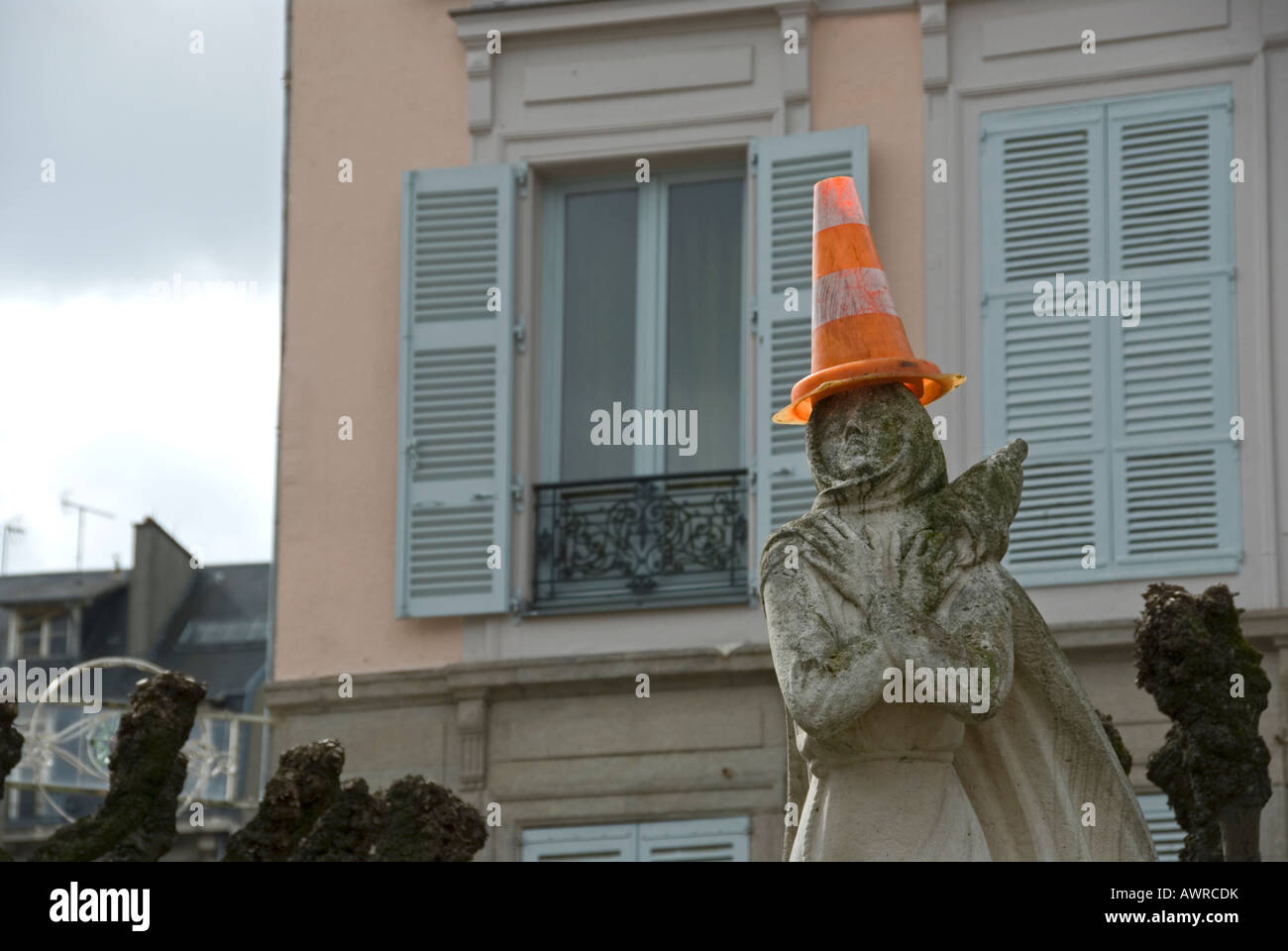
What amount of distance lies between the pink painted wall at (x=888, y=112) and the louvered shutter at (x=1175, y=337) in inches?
37.8

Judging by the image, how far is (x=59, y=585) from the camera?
1666 inches

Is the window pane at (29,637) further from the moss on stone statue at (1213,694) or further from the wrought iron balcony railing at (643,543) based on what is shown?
the moss on stone statue at (1213,694)

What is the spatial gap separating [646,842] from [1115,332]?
326 centimetres

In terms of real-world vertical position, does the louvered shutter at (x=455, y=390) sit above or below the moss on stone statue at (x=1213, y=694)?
above

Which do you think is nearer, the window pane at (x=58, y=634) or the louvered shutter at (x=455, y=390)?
the louvered shutter at (x=455, y=390)

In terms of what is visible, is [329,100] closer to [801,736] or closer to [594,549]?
[594,549]

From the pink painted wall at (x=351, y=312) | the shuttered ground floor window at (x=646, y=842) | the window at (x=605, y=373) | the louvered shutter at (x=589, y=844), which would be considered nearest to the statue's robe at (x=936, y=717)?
the shuttered ground floor window at (x=646, y=842)

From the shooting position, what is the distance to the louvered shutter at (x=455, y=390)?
648 inches

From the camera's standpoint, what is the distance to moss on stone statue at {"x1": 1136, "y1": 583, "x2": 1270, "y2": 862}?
8.91 m

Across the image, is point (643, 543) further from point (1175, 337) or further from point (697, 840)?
point (1175, 337)
